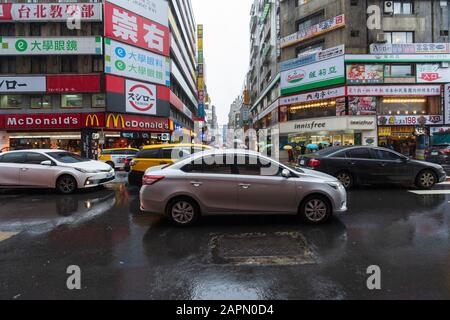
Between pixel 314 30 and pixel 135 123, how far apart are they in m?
21.4

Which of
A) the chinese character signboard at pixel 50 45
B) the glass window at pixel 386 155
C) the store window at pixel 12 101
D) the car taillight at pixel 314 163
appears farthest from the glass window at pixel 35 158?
the store window at pixel 12 101

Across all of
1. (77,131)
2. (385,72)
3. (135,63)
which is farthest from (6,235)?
(385,72)

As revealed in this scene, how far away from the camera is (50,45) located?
28.6 m

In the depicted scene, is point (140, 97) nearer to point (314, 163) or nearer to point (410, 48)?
point (314, 163)

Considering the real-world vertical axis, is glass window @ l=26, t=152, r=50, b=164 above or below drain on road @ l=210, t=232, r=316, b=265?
above

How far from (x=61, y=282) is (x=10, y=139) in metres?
33.8

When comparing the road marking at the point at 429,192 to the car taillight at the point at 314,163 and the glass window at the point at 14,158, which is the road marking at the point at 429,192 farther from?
the glass window at the point at 14,158

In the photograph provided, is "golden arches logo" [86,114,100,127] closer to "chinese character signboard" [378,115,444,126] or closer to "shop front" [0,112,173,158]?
"shop front" [0,112,173,158]

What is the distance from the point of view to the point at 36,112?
97.6 feet

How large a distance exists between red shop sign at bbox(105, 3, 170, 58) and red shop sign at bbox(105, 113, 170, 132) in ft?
25.4

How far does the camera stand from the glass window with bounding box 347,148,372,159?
1040 cm

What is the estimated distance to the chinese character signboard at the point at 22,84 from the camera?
29.0 meters

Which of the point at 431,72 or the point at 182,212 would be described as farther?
the point at 431,72

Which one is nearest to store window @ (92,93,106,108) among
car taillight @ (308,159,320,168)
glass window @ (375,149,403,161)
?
car taillight @ (308,159,320,168)
